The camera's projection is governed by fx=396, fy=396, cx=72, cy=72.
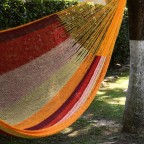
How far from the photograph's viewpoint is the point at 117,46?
28.4ft

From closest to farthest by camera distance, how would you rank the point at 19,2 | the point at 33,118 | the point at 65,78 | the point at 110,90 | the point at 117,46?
the point at 33,118
the point at 65,78
the point at 19,2
the point at 110,90
the point at 117,46

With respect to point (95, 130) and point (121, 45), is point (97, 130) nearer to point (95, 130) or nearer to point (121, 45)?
point (95, 130)

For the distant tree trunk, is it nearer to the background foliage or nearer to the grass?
the grass

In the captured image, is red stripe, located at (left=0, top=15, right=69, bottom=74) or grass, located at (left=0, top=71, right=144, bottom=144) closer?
red stripe, located at (left=0, top=15, right=69, bottom=74)

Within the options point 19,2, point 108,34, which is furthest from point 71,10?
point 19,2

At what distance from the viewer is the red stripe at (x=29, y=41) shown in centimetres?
391

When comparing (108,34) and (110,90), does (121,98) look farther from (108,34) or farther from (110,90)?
(108,34)

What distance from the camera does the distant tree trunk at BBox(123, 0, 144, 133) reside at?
400cm

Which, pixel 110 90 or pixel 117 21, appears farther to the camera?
pixel 110 90

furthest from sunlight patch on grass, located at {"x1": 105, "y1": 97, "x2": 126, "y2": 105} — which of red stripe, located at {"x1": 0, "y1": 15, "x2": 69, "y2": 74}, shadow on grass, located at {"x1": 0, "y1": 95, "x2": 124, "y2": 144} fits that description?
red stripe, located at {"x1": 0, "y1": 15, "x2": 69, "y2": 74}

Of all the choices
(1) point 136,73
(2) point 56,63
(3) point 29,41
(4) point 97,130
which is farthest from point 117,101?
(3) point 29,41

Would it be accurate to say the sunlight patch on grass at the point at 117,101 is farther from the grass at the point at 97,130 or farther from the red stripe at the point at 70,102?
the red stripe at the point at 70,102

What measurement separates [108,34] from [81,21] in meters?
0.45

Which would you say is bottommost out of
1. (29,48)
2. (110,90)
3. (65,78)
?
(110,90)
